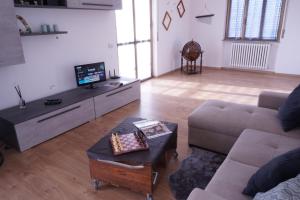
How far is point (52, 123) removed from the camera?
2932 millimetres

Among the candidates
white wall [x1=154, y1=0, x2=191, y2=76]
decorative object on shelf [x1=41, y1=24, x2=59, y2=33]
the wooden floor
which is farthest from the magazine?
white wall [x1=154, y1=0, x2=191, y2=76]

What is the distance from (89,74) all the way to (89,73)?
2cm

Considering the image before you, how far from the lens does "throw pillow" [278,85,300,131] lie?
206 cm

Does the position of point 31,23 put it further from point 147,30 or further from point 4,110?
point 147,30

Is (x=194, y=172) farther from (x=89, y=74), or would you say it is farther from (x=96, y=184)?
(x=89, y=74)

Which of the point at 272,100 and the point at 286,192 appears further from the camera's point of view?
the point at 272,100

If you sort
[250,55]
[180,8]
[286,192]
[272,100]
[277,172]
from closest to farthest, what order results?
[286,192] < [277,172] < [272,100] < [250,55] < [180,8]

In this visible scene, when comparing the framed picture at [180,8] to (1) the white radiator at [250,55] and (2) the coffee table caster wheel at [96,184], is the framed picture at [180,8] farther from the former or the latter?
(2) the coffee table caster wheel at [96,184]

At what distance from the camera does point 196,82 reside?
211 inches

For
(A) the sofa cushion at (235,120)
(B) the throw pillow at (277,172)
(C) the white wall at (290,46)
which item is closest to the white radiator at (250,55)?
(C) the white wall at (290,46)

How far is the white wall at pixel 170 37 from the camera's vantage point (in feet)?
18.2

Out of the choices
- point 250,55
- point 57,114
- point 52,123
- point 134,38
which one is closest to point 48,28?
point 57,114

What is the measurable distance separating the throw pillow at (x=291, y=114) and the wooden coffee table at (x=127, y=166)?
1126mm

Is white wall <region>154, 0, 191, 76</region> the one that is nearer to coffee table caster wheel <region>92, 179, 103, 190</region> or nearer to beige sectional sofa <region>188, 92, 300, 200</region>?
beige sectional sofa <region>188, 92, 300, 200</region>
